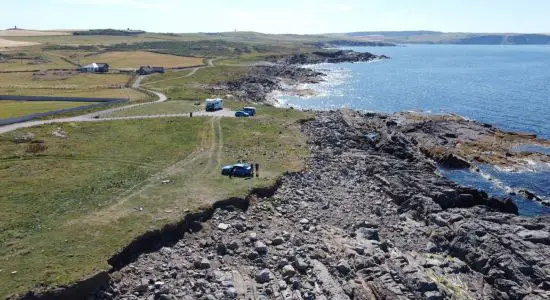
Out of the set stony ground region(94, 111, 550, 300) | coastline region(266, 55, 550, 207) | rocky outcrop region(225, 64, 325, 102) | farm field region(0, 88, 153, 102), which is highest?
farm field region(0, 88, 153, 102)

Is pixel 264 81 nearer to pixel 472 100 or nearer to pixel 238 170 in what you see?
pixel 472 100

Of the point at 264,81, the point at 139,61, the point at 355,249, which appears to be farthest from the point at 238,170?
the point at 139,61

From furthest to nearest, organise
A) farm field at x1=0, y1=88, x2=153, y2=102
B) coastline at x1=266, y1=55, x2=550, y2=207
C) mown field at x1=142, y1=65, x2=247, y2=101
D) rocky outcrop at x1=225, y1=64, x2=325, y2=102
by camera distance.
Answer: rocky outcrop at x1=225, y1=64, x2=325, y2=102 < mown field at x1=142, y1=65, x2=247, y2=101 < farm field at x1=0, y1=88, x2=153, y2=102 < coastline at x1=266, y1=55, x2=550, y2=207

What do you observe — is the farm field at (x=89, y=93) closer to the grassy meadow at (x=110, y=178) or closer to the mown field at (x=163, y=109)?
the mown field at (x=163, y=109)

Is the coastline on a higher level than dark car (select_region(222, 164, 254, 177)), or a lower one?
lower

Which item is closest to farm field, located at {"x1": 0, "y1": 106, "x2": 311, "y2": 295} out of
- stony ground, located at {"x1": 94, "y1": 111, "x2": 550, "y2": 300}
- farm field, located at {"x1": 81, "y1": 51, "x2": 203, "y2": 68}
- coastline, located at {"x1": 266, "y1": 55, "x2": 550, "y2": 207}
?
stony ground, located at {"x1": 94, "y1": 111, "x2": 550, "y2": 300}

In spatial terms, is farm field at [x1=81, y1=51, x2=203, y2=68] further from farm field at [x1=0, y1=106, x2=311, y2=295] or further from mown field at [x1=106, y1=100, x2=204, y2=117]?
farm field at [x1=0, y1=106, x2=311, y2=295]

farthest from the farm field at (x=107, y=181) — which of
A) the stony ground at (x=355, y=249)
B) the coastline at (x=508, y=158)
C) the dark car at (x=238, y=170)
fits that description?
the coastline at (x=508, y=158)
